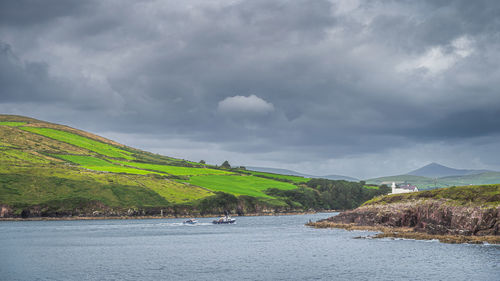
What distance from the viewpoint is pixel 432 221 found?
98.6m

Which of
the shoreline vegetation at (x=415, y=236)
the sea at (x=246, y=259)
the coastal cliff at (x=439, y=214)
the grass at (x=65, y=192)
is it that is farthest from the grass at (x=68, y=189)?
the coastal cliff at (x=439, y=214)

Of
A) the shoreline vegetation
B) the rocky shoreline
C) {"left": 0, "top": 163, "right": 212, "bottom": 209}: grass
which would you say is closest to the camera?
the shoreline vegetation

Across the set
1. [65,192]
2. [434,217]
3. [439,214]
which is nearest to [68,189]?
[65,192]

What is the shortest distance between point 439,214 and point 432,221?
99.2 inches

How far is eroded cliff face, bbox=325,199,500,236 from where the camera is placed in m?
86.4

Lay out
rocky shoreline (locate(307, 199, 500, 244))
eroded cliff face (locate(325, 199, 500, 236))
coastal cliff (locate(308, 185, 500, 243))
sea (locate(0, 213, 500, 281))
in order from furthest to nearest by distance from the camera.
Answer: coastal cliff (locate(308, 185, 500, 243)) → eroded cliff face (locate(325, 199, 500, 236)) → rocky shoreline (locate(307, 199, 500, 244)) → sea (locate(0, 213, 500, 281))

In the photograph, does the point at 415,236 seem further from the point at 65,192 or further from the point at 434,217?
the point at 65,192

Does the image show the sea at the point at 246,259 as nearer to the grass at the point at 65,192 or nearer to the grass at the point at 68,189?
the grass at the point at 65,192

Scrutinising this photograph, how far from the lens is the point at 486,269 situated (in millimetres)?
58156

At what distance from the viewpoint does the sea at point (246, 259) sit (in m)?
58.7

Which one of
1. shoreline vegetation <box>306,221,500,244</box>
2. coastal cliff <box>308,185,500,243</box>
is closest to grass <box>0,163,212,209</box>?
shoreline vegetation <box>306,221,500,244</box>

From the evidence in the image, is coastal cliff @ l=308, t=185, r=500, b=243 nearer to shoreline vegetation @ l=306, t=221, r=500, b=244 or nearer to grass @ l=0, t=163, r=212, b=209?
shoreline vegetation @ l=306, t=221, r=500, b=244

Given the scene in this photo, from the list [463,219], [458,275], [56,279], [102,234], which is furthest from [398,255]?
[102,234]

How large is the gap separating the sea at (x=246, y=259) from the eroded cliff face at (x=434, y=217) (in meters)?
8.94
